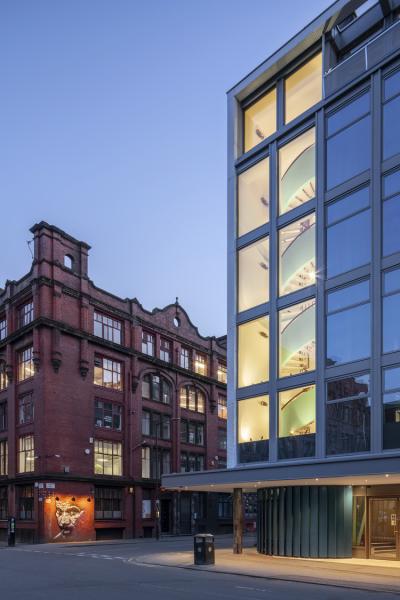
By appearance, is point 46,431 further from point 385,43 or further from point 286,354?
point 385,43

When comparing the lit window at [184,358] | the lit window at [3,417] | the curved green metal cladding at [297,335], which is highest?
Answer: the curved green metal cladding at [297,335]

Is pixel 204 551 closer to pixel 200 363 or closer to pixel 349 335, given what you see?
pixel 349 335

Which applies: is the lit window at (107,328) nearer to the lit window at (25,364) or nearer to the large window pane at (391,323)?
the lit window at (25,364)

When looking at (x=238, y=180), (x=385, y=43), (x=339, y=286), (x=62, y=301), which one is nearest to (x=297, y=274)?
(x=339, y=286)

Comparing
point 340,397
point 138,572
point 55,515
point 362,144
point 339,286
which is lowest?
point 55,515

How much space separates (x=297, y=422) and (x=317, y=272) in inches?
232

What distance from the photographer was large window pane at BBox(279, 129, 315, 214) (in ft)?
95.0

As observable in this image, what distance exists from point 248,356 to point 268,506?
6.31 meters

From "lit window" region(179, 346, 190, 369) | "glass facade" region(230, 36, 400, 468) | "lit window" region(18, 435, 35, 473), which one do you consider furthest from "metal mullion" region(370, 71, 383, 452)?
"lit window" region(179, 346, 190, 369)

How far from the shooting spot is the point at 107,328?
52.8m

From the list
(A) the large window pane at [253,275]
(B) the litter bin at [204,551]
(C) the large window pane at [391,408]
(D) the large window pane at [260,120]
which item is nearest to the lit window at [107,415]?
(A) the large window pane at [253,275]

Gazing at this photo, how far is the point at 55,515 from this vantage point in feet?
147

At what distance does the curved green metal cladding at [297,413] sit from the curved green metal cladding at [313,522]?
2337 mm

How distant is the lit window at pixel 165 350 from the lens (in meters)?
59.1
